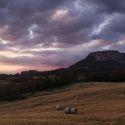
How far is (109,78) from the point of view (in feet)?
547

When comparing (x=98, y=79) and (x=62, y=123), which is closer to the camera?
(x=62, y=123)

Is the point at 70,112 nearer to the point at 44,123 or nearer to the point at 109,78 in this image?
the point at 44,123

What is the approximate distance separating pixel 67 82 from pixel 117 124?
126626mm

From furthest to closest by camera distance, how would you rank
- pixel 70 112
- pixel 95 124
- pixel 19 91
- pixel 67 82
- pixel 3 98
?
pixel 67 82 → pixel 19 91 → pixel 3 98 → pixel 70 112 → pixel 95 124

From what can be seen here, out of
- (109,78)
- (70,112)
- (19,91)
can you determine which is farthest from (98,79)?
(70,112)

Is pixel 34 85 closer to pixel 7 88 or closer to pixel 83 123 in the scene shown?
pixel 7 88

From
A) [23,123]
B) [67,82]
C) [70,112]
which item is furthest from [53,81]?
[23,123]

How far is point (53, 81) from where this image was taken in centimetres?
16088

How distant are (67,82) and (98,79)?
1484 centimetres

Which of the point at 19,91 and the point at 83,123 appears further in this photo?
the point at 19,91

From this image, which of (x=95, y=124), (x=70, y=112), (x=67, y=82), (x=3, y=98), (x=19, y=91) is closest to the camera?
(x=95, y=124)

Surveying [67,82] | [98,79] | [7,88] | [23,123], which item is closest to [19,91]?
[7,88]

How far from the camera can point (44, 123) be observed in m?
38.5

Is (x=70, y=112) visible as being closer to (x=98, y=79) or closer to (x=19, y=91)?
(x=19, y=91)
